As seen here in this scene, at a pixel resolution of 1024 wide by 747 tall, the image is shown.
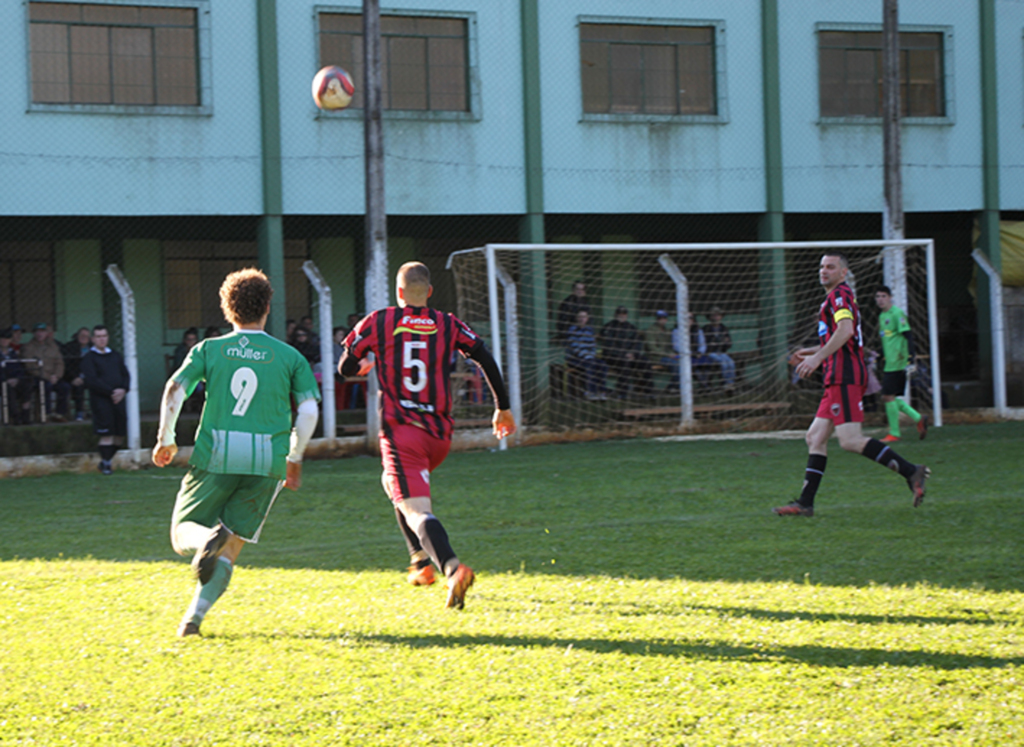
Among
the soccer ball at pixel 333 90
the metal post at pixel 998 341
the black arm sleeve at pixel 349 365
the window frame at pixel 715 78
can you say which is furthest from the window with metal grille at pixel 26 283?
the metal post at pixel 998 341

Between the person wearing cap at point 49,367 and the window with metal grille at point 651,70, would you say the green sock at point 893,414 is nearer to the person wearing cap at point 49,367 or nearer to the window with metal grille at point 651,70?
the window with metal grille at point 651,70

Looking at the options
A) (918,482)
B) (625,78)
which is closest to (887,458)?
(918,482)

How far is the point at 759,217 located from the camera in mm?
19594

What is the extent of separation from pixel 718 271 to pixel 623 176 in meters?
2.47

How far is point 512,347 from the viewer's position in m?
15.6

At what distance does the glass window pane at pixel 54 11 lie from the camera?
1606 centimetres

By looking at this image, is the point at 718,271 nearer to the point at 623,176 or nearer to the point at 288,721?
the point at 623,176

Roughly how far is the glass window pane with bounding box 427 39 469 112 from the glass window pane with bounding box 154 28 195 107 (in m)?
3.50

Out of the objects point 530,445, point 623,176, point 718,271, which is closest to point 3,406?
point 530,445

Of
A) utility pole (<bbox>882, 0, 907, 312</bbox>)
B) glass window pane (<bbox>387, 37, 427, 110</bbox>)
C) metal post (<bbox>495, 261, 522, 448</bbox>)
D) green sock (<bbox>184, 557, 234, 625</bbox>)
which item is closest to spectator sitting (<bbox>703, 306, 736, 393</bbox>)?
utility pole (<bbox>882, 0, 907, 312</bbox>)

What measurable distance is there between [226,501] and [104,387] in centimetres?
859

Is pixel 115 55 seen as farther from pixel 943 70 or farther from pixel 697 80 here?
pixel 943 70

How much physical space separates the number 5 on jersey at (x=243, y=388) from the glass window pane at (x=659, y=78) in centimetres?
1486

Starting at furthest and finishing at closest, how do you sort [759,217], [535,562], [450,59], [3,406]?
1. [759,217]
2. [450,59]
3. [3,406]
4. [535,562]
